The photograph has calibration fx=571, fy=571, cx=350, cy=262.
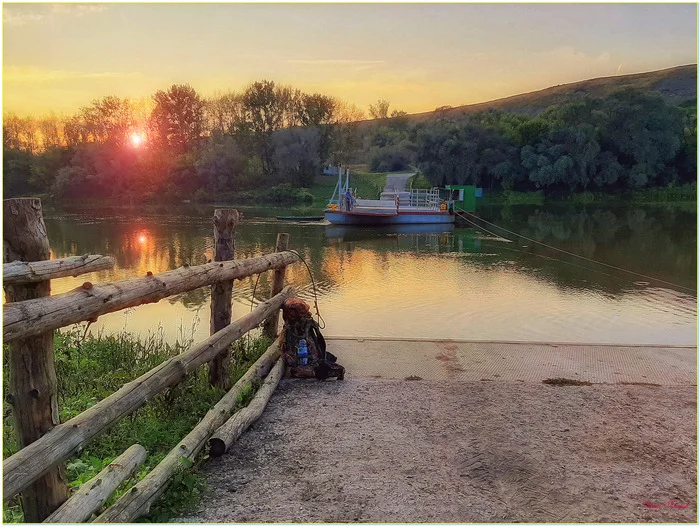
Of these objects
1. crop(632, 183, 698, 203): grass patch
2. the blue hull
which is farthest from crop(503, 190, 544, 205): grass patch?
the blue hull

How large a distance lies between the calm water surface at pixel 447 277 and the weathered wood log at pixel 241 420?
1642 mm

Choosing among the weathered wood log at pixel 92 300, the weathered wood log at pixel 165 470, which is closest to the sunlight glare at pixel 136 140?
the weathered wood log at pixel 92 300

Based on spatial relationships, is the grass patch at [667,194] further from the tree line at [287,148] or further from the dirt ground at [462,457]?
the dirt ground at [462,457]

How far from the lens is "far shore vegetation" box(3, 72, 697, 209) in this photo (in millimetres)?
48344

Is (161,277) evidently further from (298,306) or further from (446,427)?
(446,427)

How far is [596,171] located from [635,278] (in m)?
40.1

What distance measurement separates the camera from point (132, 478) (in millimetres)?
3250

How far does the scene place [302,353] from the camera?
5477mm

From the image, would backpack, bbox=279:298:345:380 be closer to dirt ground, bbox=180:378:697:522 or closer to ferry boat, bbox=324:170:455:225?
dirt ground, bbox=180:378:697:522

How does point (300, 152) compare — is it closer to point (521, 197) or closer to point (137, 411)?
point (521, 197)

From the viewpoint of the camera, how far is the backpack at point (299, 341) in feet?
17.8

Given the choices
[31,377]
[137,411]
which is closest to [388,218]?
[137,411]

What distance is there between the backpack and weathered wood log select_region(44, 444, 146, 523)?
2.36 m

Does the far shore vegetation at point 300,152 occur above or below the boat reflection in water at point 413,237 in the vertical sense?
above
